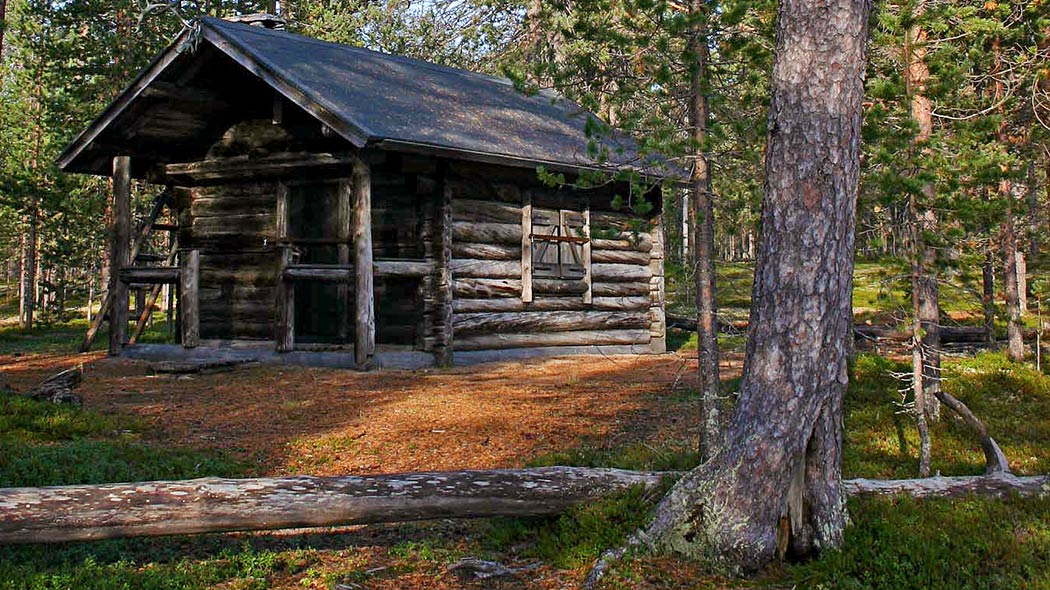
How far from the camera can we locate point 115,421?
9234mm

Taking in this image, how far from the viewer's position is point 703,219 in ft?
24.3

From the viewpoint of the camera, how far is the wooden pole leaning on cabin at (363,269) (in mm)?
13945

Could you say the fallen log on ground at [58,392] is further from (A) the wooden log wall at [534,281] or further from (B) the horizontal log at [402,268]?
(A) the wooden log wall at [534,281]

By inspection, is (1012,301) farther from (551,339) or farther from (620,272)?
(551,339)

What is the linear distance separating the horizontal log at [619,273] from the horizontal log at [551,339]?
1.18 meters

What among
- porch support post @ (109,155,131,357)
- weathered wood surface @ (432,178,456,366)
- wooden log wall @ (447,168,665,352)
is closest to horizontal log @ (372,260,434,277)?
weathered wood surface @ (432,178,456,366)

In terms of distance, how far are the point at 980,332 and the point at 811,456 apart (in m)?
16.9

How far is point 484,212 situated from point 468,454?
856cm

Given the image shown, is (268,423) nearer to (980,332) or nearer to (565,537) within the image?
(565,537)

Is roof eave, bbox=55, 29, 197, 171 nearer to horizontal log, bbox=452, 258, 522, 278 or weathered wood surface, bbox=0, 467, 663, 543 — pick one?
horizontal log, bbox=452, 258, 522, 278

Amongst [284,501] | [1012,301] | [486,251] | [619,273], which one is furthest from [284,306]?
[1012,301]

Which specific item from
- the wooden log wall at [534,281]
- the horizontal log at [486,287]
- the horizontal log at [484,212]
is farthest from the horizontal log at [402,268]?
the horizontal log at [484,212]

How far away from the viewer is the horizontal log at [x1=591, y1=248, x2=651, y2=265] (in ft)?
61.2

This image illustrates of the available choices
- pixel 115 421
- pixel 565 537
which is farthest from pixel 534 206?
pixel 565 537
